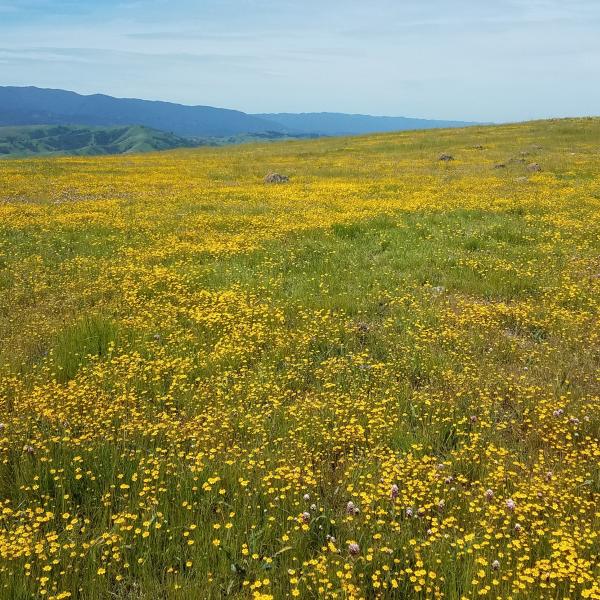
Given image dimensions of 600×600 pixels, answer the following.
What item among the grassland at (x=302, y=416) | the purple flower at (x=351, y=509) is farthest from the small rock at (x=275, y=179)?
the purple flower at (x=351, y=509)

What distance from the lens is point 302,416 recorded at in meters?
6.73

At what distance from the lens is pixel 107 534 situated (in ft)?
14.7

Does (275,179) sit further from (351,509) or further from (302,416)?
(351,509)

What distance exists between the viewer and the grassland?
4.39 metres

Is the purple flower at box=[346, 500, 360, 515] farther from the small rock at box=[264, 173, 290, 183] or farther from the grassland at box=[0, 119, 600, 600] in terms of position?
the small rock at box=[264, 173, 290, 183]

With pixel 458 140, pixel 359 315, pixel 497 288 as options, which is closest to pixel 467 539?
pixel 359 315

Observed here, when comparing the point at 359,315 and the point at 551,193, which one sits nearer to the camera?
the point at 359,315

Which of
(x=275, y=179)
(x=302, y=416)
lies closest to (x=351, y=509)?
(x=302, y=416)

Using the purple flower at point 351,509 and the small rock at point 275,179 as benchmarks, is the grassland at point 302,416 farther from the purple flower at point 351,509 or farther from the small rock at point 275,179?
the small rock at point 275,179

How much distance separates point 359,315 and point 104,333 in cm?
514

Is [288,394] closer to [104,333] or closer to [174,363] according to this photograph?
[174,363]

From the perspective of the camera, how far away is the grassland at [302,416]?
173 inches

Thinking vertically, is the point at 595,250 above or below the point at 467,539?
above

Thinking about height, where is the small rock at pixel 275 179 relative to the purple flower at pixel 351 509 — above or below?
above
